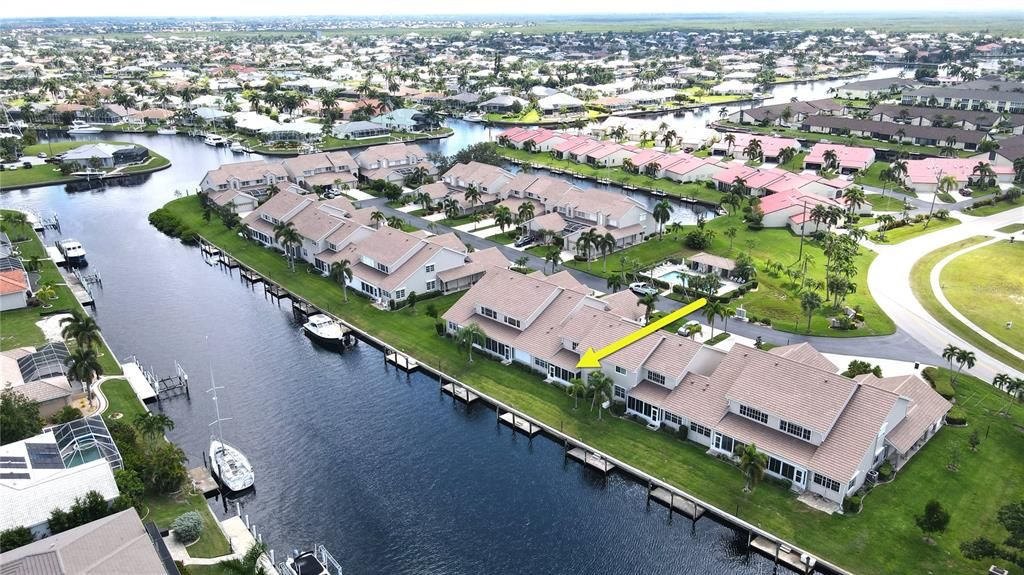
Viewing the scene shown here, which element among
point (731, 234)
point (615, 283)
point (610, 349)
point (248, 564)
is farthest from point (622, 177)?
point (248, 564)

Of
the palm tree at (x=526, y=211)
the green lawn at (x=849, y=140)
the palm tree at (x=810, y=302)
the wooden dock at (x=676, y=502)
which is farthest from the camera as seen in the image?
the green lawn at (x=849, y=140)

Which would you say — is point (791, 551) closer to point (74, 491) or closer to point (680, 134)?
point (74, 491)

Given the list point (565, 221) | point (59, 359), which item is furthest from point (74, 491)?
point (565, 221)

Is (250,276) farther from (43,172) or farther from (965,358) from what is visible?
(43,172)

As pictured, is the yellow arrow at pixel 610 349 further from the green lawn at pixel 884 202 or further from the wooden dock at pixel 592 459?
the green lawn at pixel 884 202

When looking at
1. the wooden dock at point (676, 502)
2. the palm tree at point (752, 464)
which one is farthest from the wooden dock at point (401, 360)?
the palm tree at point (752, 464)

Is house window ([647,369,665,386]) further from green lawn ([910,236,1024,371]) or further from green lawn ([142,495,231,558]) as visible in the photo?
green lawn ([910,236,1024,371])
